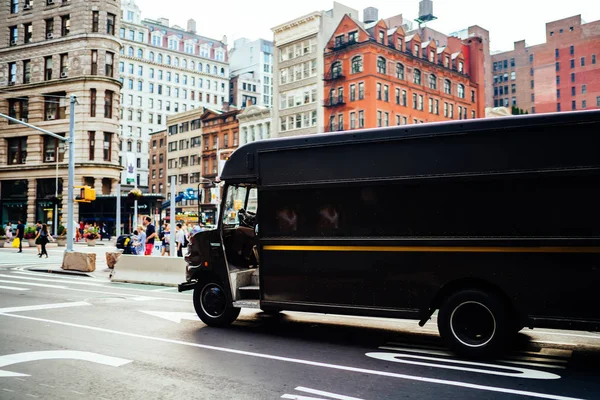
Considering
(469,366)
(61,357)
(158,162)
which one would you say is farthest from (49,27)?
(469,366)

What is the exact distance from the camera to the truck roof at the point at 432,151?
6.95m

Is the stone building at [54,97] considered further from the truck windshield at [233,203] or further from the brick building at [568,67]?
the brick building at [568,67]

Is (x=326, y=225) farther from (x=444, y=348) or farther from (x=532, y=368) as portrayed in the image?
(x=532, y=368)

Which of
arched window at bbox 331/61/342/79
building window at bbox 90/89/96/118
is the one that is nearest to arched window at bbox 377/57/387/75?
arched window at bbox 331/61/342/79

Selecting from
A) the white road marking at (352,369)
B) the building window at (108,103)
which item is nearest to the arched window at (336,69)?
the building window at (108,103)

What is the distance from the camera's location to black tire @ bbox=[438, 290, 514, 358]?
718 centimetres

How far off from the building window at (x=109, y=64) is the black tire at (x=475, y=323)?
164ft

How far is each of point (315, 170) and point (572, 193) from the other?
3672 mm

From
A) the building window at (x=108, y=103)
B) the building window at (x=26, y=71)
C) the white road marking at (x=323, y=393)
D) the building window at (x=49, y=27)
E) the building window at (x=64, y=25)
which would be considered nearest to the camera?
the white road marking at (x=323, y=393)

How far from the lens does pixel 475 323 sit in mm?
7406

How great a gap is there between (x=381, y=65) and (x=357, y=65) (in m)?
2.77

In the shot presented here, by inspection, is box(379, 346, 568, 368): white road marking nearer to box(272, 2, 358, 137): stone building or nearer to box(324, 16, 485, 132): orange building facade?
box(324, 16, 485, 132): orange building facade

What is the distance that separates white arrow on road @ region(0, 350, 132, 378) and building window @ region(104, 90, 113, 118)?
47.2 metres

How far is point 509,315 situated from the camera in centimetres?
731
